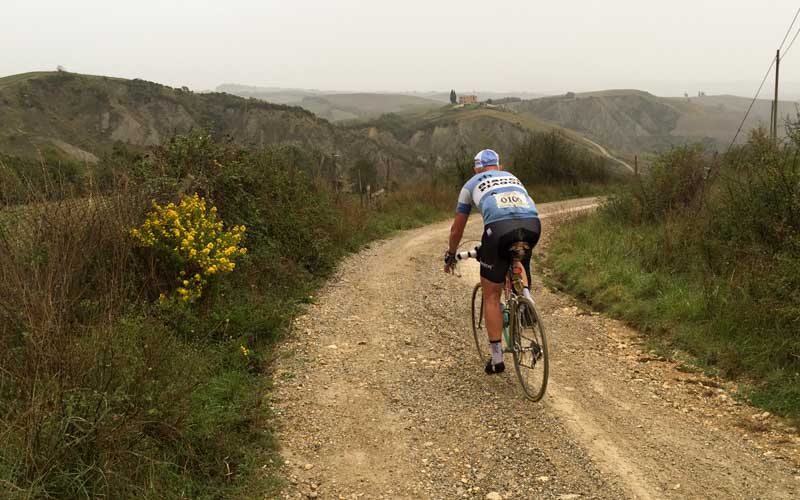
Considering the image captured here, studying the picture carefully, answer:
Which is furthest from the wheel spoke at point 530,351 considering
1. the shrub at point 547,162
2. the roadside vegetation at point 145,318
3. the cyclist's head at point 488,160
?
the shrub at point 547,162

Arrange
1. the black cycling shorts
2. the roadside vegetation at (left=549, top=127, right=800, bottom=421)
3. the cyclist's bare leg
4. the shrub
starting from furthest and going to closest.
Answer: the shrub
the roadside vegetation at (left=549, top=127, right=800, bottom=421)
the cyclist's bare leg
the black cycling shorts

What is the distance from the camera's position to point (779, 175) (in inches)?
284

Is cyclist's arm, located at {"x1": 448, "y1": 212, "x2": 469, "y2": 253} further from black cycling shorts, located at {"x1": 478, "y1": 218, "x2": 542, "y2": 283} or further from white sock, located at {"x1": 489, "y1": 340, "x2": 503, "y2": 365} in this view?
white sock, located at {"x1": 489, "y1": 340, "x2": 503, "y2": 365}

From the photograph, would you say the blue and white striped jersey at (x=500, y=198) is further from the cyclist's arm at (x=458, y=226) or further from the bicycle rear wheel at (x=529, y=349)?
the bicycle rear wheel at (x=529, y=349)

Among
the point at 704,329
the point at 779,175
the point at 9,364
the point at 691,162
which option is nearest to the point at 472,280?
the point at 704,329

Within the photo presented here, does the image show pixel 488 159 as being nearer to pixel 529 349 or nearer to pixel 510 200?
pixel 510 200

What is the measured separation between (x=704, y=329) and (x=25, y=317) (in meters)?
6.47

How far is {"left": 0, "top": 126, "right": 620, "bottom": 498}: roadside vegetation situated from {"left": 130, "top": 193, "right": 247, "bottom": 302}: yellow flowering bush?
0.02 metres

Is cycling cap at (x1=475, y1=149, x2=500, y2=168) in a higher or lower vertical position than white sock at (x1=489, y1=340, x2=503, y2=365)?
higher

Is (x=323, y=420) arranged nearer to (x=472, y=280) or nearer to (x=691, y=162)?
(x=472, y=280)

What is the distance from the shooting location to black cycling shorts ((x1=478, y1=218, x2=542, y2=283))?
458cm

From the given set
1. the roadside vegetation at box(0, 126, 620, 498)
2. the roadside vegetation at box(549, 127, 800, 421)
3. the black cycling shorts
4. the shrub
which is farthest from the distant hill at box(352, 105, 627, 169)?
the black cycling shorts

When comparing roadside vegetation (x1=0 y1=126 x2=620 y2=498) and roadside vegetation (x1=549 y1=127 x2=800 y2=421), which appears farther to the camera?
roadside vegetation (x1=549 y1=127 x2=800 y2=421)

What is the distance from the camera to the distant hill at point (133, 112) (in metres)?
70.2
